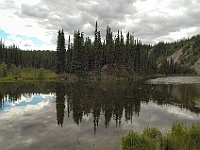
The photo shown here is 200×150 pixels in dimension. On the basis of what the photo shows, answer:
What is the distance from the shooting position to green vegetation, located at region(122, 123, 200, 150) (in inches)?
391

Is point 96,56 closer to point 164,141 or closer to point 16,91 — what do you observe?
point 16,91

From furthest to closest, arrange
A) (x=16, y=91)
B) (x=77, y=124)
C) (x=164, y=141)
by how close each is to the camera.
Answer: (x=16, y=91) < (x=77, y=124) < (x=164, y=141)

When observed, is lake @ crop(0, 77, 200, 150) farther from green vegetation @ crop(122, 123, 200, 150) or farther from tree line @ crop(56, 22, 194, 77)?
tree line @ crop(56, 22, 194, 77)

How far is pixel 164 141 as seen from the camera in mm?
11180

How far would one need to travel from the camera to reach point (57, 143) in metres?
13.7

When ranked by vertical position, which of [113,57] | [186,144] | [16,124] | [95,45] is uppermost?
[95,45]

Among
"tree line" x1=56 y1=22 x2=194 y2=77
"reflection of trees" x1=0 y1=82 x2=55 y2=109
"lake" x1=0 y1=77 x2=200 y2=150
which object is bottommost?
"lake" x1=0 y1=77 x2=200 y2=150

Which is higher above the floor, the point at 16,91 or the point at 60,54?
the point at 60,54

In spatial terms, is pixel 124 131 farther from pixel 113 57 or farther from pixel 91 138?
pixel 113 57

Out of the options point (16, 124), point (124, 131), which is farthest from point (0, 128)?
point (124, 131)

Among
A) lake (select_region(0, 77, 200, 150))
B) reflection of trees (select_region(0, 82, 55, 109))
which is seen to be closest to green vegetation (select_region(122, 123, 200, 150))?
lake (select_region(0, 77, 200, 150))

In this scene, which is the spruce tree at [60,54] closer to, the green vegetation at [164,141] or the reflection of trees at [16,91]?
the reflection of trees at [16,91]

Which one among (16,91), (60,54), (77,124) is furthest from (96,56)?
(77,124)

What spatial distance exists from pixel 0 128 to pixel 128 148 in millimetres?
12973
